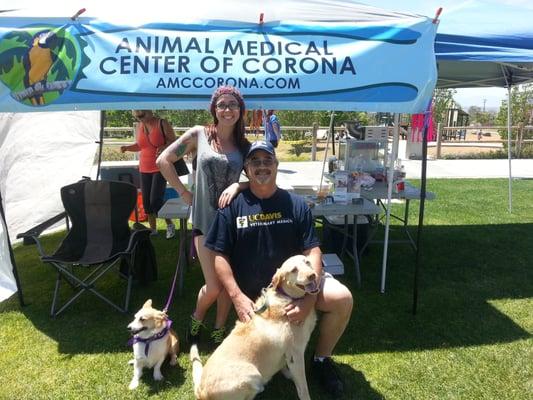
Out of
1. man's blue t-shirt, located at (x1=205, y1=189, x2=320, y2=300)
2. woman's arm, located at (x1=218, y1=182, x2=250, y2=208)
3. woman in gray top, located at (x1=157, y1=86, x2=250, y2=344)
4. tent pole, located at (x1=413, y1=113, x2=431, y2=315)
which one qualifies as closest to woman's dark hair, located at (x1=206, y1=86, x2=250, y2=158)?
woman in gray top, located at (x1=157, y1=86, x2=250, y2=344)

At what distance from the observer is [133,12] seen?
3057mm

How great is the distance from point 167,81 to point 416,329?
267cm

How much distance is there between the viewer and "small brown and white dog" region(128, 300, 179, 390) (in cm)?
253

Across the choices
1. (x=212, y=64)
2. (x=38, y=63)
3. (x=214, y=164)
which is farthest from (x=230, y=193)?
(x=38, y=63)

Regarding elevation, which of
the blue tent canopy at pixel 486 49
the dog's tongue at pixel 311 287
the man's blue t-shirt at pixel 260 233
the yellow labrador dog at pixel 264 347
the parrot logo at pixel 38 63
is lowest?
the yellow labrador dog at pixel 264 347

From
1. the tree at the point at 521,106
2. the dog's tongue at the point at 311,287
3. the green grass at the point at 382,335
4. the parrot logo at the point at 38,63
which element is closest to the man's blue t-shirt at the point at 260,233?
the dog's tongue at the point at 311,287

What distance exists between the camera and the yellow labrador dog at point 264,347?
204cm

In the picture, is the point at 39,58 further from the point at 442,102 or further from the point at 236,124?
the point at 442,102

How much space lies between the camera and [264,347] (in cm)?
216

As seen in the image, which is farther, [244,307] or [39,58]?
[39,58]

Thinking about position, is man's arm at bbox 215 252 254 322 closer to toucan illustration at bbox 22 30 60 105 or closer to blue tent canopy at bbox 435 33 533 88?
toucan illustration at bbox 22 30 60 105

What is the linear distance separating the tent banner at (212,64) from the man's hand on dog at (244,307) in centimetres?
139

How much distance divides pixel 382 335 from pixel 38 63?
10.5ft

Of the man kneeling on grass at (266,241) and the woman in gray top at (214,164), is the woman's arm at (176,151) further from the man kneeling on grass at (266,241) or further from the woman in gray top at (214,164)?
the man kneeling on grass at (266,241)
